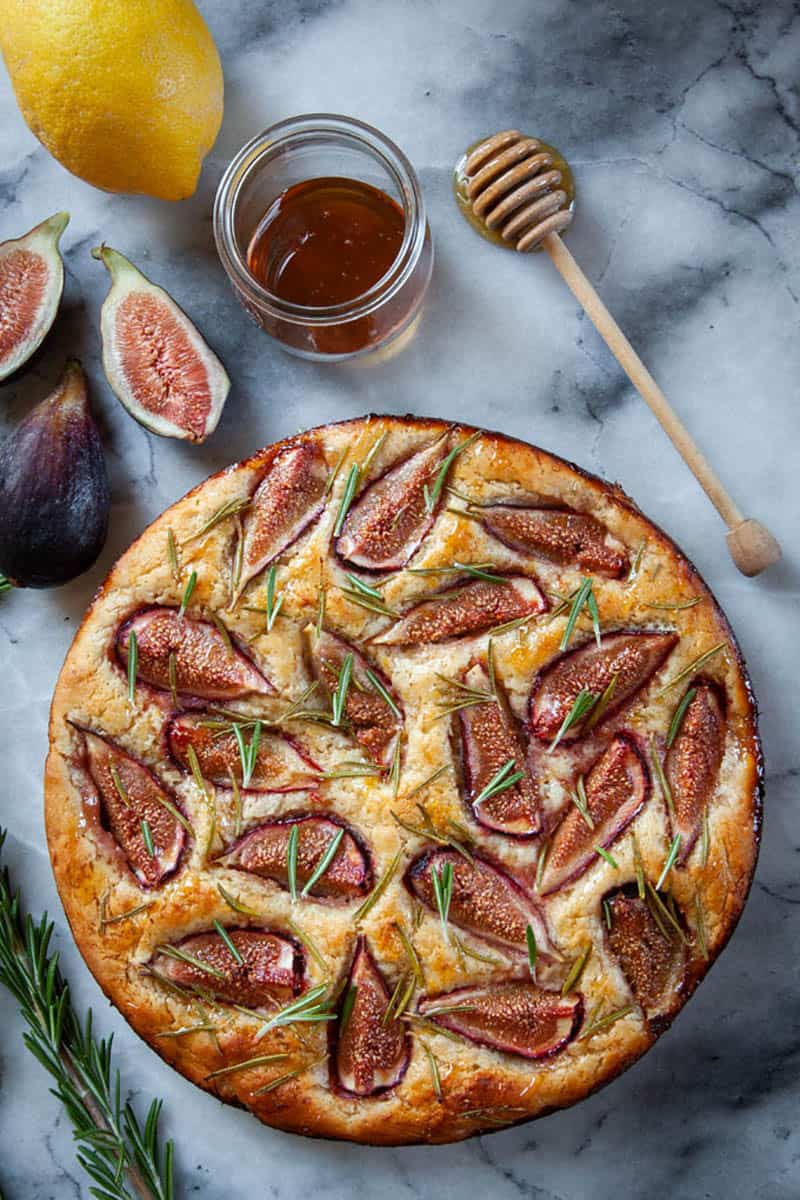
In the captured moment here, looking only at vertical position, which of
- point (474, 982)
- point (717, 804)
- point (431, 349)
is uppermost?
point (431, 349)

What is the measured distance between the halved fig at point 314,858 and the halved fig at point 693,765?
0.59 metres

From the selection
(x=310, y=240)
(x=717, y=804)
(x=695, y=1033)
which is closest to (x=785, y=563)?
(x=717, y=804)

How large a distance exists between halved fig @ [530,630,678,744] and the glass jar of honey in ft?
2.79

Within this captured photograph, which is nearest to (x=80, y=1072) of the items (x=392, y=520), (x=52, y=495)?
(x=52, y=495)

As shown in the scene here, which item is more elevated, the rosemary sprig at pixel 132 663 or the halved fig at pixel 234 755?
the rosemary sprig at pixel 132 663

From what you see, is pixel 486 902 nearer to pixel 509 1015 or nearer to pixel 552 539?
pixel 509 1015

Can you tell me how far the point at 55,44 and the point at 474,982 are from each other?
6.47ft

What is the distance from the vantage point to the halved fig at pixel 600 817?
87.7 inches

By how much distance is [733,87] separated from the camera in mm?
2756

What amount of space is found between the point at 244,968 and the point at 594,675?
857 mm

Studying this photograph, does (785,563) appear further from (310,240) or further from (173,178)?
(173,178)

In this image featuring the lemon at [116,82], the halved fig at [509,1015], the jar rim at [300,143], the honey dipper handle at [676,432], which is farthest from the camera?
the honey dipper handle at [676,432]

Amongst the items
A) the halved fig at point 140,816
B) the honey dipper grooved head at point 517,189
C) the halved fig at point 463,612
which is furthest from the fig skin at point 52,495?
the honey dipper grooved head at point 517,189

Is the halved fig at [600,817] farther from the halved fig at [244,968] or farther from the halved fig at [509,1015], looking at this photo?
the halved fig at [244,968]
